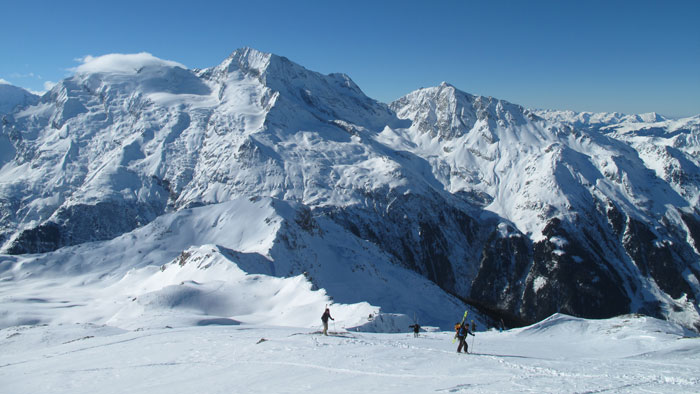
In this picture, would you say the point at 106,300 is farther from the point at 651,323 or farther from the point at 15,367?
the point at 651,323

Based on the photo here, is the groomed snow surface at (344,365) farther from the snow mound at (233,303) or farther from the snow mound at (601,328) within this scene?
the snow mound at (233,303)

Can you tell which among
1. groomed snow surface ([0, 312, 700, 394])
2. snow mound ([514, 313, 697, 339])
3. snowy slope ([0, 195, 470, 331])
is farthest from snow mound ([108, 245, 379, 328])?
groomed snow surface ([0, 312, 700, 394])

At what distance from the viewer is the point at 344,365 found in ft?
81.2

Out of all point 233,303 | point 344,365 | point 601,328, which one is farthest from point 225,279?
point 344,365

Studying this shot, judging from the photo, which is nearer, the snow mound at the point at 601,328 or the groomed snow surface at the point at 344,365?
the groomed snow surface at the point at 344,365

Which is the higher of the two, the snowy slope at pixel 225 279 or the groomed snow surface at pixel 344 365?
the snowy slope at pixel 225 279

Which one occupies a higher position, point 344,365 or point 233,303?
point 233,303

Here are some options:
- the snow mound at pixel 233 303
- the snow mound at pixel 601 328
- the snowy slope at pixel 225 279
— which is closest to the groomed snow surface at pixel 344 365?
the snow mound at pixel 601 328

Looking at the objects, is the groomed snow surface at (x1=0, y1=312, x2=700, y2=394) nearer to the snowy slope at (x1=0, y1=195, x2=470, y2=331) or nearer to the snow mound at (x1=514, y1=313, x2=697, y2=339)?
the snow mound at (x1=514, y1=313, x2=697, y2=339)

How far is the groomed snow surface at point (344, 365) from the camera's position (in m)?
21.0

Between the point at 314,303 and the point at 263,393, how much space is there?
154 ft

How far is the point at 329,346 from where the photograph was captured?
30078mm

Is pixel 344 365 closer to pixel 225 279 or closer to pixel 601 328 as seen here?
pixel 601 328

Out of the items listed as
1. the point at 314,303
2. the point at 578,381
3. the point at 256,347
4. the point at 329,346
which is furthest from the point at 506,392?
the point at 314,303
